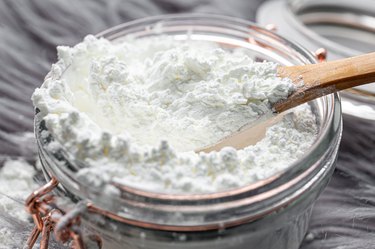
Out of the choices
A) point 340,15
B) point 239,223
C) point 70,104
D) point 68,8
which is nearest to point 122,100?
point 70,104

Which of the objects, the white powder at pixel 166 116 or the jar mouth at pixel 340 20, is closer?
the white powder at pixel 166 116

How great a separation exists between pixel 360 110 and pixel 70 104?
380 millimetres

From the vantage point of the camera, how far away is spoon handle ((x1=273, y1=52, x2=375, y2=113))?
54 cm

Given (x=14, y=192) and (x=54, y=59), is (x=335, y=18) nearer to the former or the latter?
(x=54, y=59)

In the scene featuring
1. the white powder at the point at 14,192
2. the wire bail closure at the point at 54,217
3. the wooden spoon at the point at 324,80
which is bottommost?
the wire bail closure at the point at 54,217

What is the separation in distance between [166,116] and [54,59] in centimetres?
34

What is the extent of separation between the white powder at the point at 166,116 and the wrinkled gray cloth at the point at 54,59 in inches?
5.2

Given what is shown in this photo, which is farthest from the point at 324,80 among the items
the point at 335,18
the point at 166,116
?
the point at 335,18

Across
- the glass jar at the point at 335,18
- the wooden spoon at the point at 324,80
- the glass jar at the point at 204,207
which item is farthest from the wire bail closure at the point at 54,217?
the glass jar at the point at 335,18

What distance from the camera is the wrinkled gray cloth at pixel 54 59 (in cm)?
62

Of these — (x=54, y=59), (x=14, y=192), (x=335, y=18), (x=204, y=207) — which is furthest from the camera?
(x=335, y=18)

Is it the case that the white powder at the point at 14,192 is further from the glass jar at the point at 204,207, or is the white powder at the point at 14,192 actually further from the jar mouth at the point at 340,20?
the jar mouth at the point at 340,20

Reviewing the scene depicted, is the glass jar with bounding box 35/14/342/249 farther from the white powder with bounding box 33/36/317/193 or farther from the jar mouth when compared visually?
the jar mouth

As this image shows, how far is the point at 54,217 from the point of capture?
1.55ft
